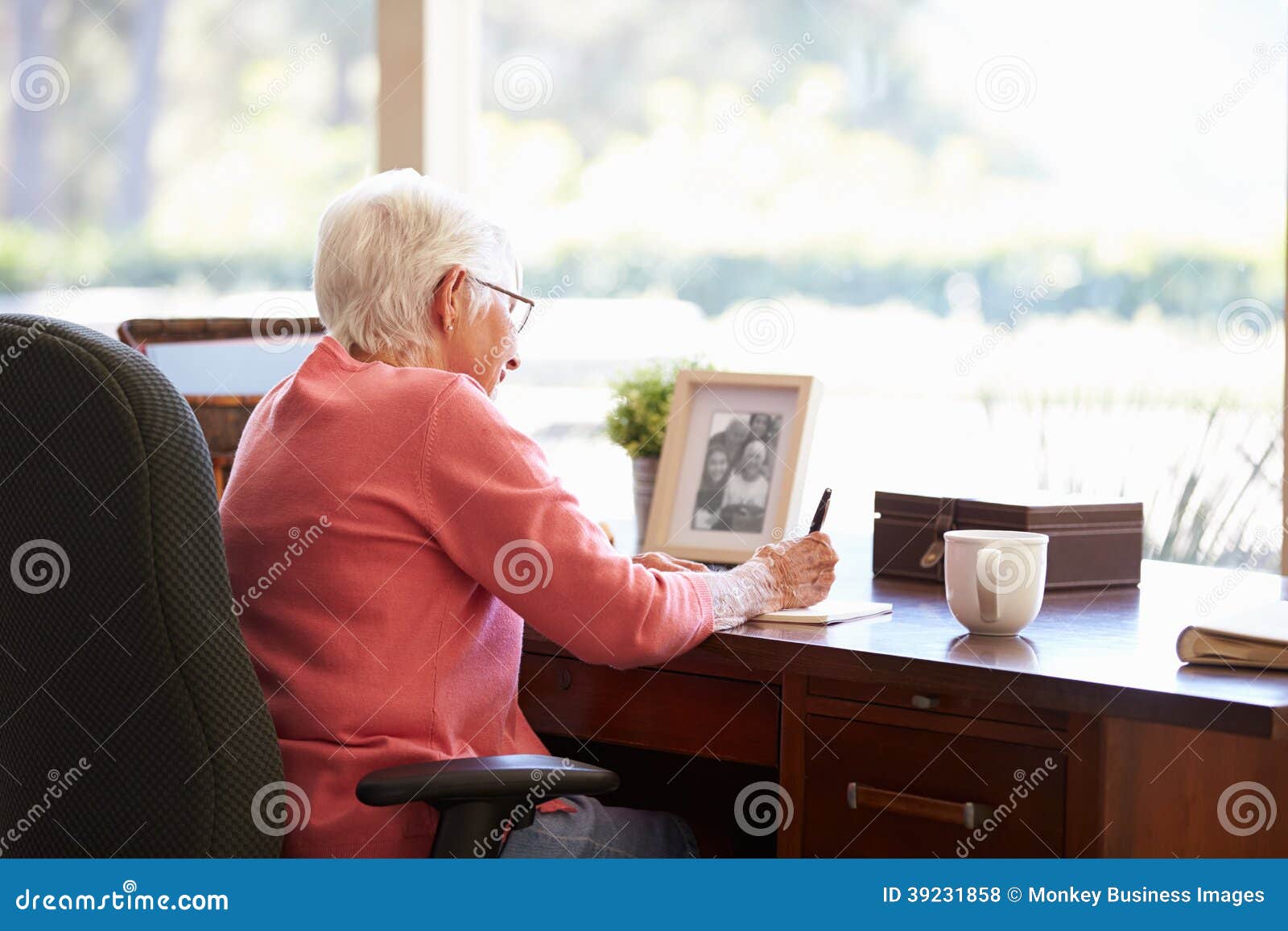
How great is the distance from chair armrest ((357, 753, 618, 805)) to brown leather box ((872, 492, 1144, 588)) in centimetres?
76

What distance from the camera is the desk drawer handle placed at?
1.52 m

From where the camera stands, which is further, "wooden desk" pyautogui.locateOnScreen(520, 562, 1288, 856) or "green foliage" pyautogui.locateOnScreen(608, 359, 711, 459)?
"green foliage" pyautogui.locateOnScreen(608, 359, 711, 459)

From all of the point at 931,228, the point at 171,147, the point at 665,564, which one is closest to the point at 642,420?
the point at 665,564

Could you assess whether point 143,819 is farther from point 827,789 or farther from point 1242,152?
point 1242,152

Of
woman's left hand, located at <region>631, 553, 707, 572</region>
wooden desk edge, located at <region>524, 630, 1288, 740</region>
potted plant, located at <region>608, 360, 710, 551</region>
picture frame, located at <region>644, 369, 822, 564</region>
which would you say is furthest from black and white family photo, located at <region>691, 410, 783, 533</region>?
wooden desk edge, located at <region>524, 630, 1288, 740</region>

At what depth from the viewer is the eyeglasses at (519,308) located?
1739mm

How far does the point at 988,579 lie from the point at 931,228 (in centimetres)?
151

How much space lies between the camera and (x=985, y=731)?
5.00ft

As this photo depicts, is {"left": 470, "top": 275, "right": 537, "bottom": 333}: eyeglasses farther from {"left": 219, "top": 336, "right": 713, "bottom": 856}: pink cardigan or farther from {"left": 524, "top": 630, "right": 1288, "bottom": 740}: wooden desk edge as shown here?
{"left": 524, "top": 630, "right": 1288, "bottom": 740}: wooden desk edge

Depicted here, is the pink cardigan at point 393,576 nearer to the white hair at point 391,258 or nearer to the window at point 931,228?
the white hair at point 391,258

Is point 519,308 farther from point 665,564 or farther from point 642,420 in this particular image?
point 642,420

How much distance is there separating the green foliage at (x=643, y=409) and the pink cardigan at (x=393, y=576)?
2.83 ft
